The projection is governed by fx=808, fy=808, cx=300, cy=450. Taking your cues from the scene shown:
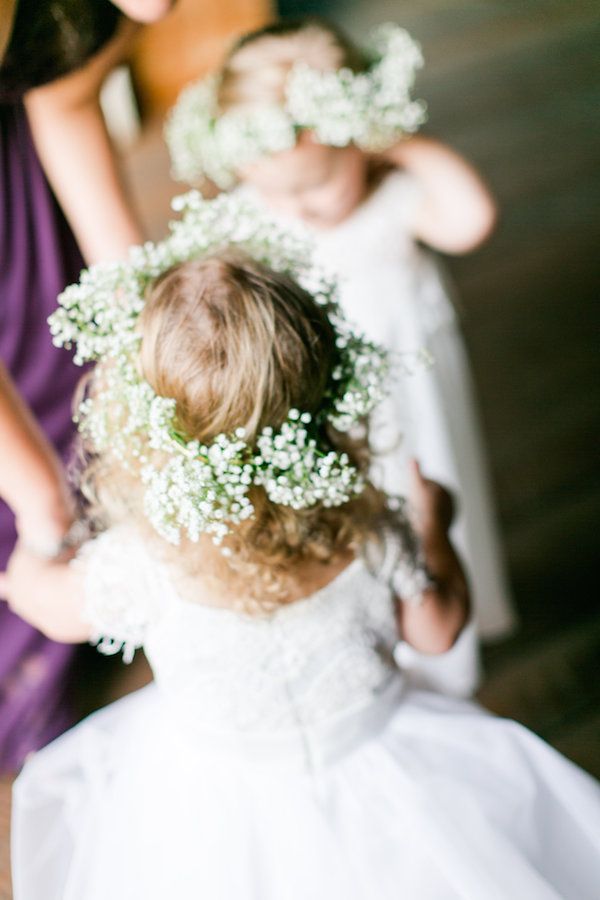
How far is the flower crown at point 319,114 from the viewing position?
1.33m

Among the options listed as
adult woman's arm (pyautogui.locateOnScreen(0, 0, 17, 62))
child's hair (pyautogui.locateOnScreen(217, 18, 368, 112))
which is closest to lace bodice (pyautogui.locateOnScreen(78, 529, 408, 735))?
adult woman's arm (pyautogui.locateOnScreen(0, 0, 17, 62))

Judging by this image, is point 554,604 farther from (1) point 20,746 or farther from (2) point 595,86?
(2) point 595,86

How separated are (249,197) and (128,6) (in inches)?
24.2

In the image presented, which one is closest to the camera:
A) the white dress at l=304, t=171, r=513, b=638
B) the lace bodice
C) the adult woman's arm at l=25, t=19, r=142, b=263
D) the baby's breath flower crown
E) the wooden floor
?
the baby's breath flower crown

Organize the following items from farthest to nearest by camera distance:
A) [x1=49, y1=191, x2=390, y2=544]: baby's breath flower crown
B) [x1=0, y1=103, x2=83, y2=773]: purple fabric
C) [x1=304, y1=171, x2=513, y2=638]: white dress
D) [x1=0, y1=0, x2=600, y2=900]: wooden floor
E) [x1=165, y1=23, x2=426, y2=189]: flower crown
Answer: [x1=0, y1=0, x2=600, y2=900]: wooden floor, [x1=304, y1=171, x2=513, y2=638]: white dress, [x1=165, y1=23, x2=426, y2=189]: flower crown, [x1=0, y1=103, x2=83, y2=773]: purple fabric, [x1=49, y1=191, x2=390, y2=544]: baby's breath flower crown

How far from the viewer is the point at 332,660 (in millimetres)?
968

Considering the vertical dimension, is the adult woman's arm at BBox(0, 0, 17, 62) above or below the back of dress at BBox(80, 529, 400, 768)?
above

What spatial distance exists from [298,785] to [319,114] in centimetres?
102

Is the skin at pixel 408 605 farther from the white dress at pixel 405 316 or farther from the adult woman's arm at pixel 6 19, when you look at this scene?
the adult woman's arm at pixel 6 19

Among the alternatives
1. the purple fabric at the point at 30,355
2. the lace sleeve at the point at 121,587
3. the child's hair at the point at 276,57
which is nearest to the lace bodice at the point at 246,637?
the lace sleeve at the point at 121,587

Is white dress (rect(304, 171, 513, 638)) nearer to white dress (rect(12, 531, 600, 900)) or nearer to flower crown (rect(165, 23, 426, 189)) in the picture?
flower crown (rect(165, 23, 426, 189))

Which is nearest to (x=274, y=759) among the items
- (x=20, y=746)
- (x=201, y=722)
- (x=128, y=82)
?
(x=201, y=722)

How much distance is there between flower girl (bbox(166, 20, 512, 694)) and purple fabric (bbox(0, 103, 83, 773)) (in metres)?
0.36

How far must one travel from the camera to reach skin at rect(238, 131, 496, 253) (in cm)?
141
